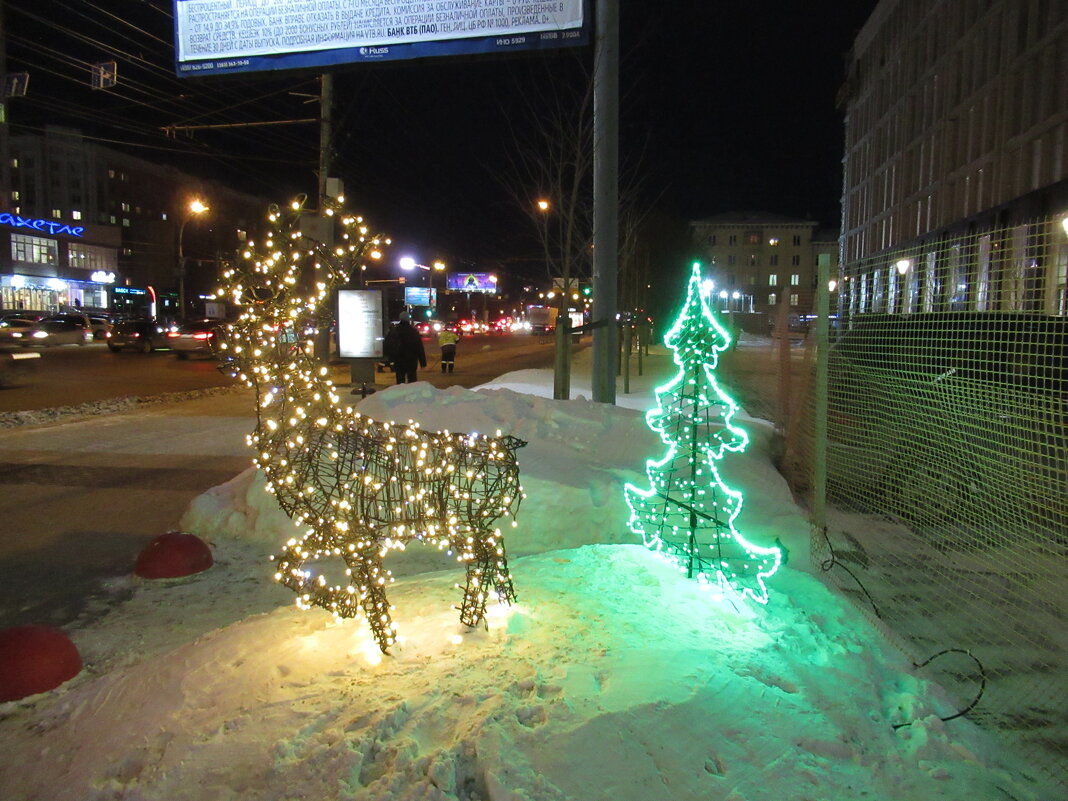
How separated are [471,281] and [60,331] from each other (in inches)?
2084

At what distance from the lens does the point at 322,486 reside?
3738mm

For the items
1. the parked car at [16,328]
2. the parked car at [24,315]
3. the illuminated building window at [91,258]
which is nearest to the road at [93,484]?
the parked car at [16,328]

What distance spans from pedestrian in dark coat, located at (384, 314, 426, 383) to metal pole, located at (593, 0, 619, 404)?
792 centimetres

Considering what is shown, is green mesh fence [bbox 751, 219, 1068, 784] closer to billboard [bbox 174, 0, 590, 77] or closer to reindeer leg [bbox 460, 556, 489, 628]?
reindeer leg [bbox 460, 556, 489, 628]

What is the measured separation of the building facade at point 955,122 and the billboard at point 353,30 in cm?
616

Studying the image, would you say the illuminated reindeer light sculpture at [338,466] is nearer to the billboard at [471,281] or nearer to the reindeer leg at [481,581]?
the reindeer leg at [481,581]

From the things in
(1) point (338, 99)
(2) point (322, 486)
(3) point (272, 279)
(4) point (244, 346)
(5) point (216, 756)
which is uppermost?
(1) point (338, 99)

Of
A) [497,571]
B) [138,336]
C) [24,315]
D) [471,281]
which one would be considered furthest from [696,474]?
[471,281]

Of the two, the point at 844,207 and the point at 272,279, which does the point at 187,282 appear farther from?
the point at 272,279

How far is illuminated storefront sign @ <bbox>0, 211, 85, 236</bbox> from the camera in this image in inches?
1797

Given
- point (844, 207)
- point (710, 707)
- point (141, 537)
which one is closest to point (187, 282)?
point (844, 207)

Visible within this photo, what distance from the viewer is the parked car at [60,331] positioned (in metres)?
32.8

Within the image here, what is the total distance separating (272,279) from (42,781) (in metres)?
2.41

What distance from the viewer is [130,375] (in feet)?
72.4
